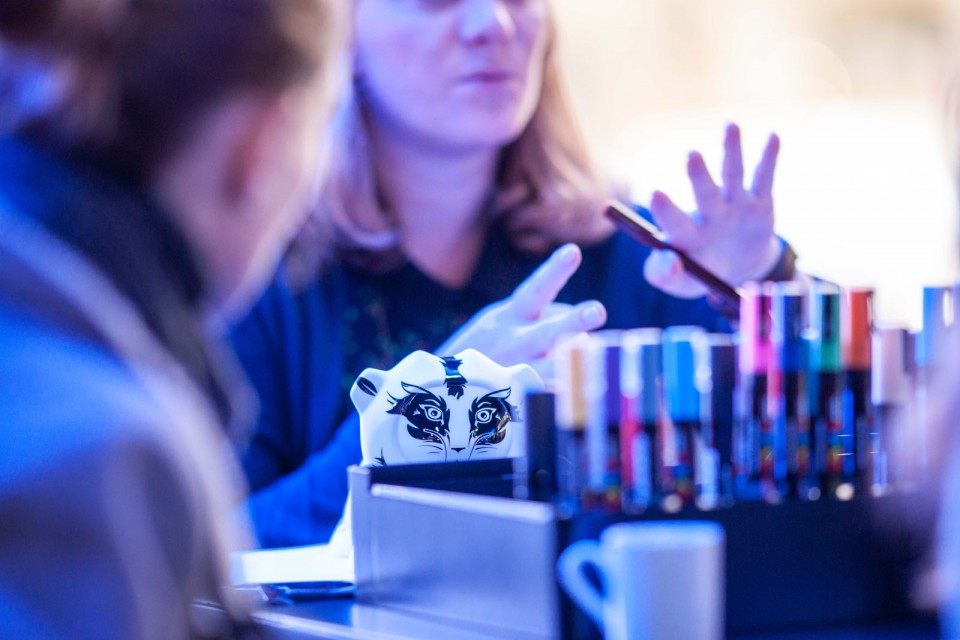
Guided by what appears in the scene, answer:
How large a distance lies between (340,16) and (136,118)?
0.15m

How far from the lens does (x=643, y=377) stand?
2.38ft

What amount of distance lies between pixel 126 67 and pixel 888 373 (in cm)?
48

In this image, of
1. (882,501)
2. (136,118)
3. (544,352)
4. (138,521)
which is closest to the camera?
(138,521)

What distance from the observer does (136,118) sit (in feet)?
1.96

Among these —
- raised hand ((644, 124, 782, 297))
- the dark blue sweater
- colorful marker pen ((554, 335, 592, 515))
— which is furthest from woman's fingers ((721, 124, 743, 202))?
colorful marker pen ((554, 335, 592, 515))

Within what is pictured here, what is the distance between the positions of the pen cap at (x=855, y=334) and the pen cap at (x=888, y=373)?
0.01 meters

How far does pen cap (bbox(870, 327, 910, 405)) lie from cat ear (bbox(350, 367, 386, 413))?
1.05 ft

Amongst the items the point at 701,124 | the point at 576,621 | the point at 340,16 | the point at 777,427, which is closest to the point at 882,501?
the point at 777,427

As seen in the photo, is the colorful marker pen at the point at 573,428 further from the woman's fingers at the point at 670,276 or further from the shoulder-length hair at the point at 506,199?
the shoulder-length hair at the point at 506,199

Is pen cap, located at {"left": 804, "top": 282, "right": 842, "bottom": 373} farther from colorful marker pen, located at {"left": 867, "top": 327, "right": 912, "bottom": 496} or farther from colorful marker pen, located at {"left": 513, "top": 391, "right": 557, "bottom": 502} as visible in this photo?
colorful marker pen, located at {"left": 513, "top": 391, "right": 557, "bottom": 502}

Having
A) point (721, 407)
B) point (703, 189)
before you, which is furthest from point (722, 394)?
point (703, 189)

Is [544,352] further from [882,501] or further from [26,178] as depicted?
[26,178]

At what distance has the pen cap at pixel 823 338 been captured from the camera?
75 centimetres

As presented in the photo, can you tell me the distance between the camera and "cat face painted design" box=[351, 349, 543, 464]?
0.84 m
